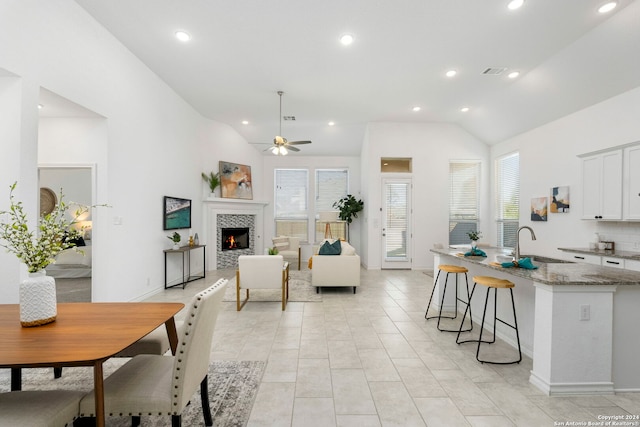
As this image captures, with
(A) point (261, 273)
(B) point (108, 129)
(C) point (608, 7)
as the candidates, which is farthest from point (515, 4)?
(B) point (108, 129)

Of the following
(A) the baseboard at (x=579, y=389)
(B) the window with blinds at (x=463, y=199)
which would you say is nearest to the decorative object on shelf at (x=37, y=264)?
(A) the baseboard at (x=579, y=389)

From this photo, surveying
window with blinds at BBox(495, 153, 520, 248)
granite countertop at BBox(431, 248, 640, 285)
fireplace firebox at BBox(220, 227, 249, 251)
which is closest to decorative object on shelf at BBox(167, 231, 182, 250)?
fireplace firebox at BBox(220, 227, 249, 251)

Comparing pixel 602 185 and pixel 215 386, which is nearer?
pixel 215 386

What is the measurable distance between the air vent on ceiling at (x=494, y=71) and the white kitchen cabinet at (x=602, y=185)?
1815mm

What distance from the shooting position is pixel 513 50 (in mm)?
4363

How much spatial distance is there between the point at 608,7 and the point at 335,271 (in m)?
4.73

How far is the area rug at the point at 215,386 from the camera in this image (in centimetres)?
207

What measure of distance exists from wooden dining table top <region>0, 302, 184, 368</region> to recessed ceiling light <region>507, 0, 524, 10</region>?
430 centimetres

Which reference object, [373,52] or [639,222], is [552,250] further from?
[373,52]

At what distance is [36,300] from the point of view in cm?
171

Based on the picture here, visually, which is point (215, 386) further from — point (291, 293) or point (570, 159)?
point (570, 159)

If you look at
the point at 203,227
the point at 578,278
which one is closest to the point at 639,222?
the point at 578,278

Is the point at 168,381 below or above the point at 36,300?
below

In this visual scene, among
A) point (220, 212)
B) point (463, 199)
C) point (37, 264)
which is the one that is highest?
point (463, 199)
